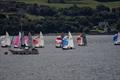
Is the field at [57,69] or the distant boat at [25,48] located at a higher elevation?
the field at [57,69]

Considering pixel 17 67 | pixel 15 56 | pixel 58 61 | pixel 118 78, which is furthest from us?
pixel 15 56

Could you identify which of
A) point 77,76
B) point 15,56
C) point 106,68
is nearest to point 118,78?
point 77,76

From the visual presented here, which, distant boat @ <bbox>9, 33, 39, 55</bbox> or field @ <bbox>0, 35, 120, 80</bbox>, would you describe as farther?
distant boat @ <bbox>9, 33, 39, 55</bbox>

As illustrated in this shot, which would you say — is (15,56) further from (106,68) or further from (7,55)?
(106,68)

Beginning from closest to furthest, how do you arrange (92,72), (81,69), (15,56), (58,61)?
(92,72), (81,69), (58,61), (15,56)

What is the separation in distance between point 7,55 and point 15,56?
7219mm

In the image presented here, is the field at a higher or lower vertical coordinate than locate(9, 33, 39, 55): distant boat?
higher

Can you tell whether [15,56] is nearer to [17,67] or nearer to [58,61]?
[58,61]

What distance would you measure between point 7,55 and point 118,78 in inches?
3134

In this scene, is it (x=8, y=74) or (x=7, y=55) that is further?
(x=7, y=55)

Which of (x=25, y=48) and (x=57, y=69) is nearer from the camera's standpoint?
(x=57, y=69)

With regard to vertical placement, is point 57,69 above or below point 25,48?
above

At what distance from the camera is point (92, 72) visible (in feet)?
427

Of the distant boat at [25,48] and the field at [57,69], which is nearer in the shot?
the field at [57,69]
